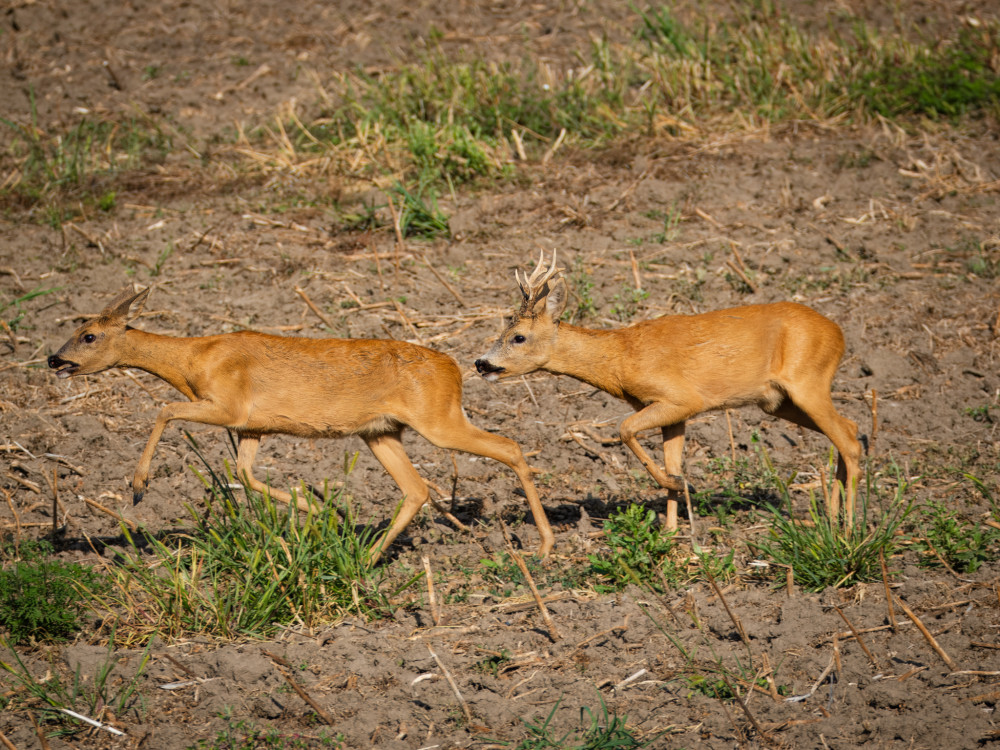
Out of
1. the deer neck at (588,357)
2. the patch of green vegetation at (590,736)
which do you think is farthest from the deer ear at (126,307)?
the patch of green vegetation at (590,736)

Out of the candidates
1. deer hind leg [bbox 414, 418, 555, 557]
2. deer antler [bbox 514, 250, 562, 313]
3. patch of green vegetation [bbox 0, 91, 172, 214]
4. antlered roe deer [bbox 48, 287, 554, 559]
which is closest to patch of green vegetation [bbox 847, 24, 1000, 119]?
deer antler [bbox 514, 250, 562, 313]

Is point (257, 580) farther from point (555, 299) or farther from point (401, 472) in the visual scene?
point (555, 299)

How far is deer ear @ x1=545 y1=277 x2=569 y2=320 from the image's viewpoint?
25.1 feet

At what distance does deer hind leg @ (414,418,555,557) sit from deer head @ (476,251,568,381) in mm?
406

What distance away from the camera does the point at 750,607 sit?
648 cm

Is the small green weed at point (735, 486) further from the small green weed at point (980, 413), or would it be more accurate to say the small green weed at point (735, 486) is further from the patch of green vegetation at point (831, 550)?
the small green weed at point (980, 413)

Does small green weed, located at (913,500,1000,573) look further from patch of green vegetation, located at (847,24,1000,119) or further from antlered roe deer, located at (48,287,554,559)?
patch of green vegetation, located at (847,24,1000,119)

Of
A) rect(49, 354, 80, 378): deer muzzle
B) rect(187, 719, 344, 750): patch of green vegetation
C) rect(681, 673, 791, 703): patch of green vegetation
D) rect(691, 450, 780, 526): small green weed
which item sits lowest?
rect(691, 450, 780, 526): small green weed

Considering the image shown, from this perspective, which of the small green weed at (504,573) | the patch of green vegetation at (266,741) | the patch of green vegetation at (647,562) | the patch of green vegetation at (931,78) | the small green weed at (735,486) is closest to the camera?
the patch of green vegetation at (266,741)

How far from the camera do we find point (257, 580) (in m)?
6.37

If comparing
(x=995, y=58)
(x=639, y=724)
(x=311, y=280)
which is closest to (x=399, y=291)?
(x=311, y=280)

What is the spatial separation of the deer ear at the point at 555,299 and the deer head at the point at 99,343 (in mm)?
2811

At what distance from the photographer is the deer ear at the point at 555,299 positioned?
7.66 metres

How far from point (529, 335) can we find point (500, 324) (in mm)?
2364
